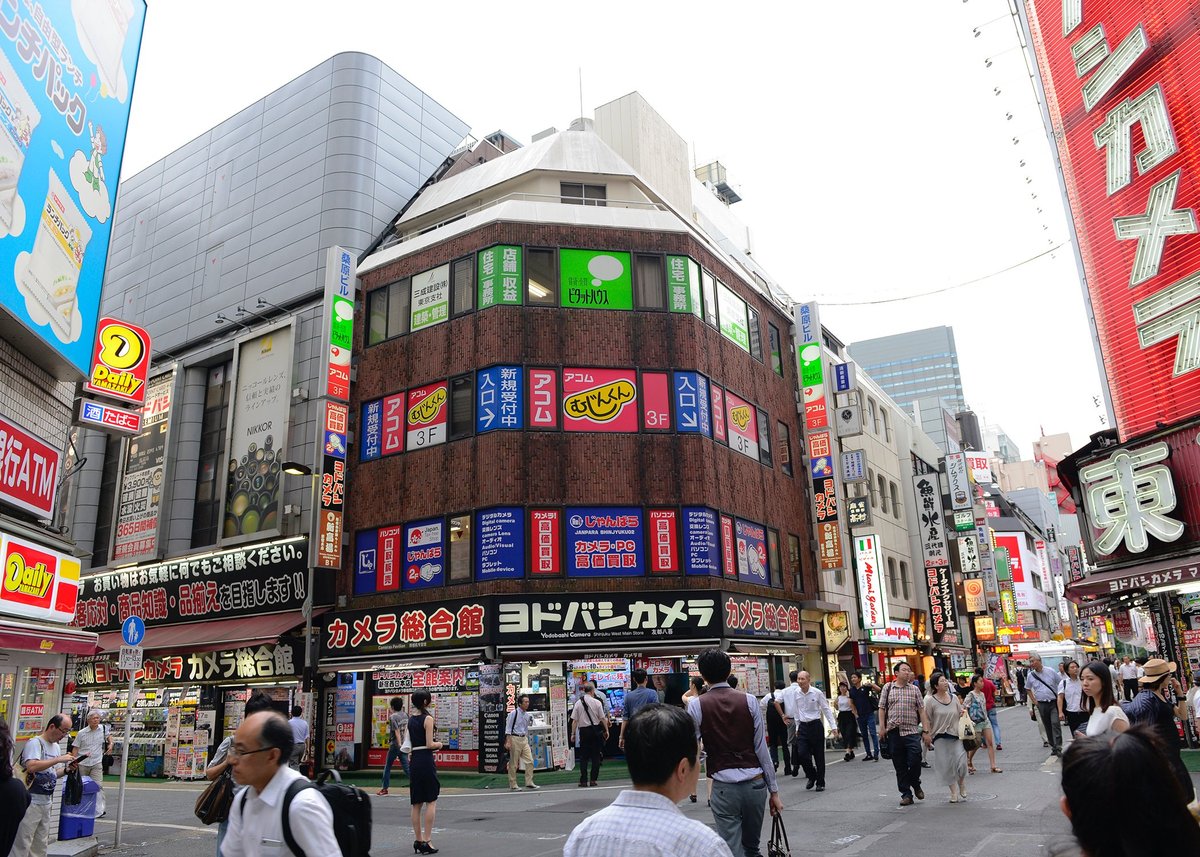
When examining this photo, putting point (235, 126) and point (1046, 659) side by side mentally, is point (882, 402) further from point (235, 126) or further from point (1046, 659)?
point (235, 126)

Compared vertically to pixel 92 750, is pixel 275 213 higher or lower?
higher

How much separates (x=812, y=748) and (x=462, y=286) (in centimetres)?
1623

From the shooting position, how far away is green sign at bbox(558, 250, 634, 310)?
80.1ft

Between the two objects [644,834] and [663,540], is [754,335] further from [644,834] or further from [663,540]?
[644,834]

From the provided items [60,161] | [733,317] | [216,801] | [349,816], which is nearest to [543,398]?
[733,317]

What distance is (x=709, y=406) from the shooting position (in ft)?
80.4

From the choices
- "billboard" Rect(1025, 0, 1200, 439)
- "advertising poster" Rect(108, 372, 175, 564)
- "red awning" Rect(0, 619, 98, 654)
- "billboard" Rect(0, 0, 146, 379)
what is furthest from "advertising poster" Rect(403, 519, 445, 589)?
"billboard" Rect(1025, 0, 1200, 439)

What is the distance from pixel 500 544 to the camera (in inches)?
861

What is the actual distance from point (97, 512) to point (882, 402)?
34605mm

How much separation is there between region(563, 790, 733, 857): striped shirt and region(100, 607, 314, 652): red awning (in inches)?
890

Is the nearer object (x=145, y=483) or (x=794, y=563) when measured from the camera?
(x=794, y=563)

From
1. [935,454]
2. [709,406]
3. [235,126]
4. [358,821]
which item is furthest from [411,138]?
[935,454]

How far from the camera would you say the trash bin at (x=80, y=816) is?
38.1ft

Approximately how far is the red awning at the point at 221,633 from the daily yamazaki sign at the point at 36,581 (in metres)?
8.93
